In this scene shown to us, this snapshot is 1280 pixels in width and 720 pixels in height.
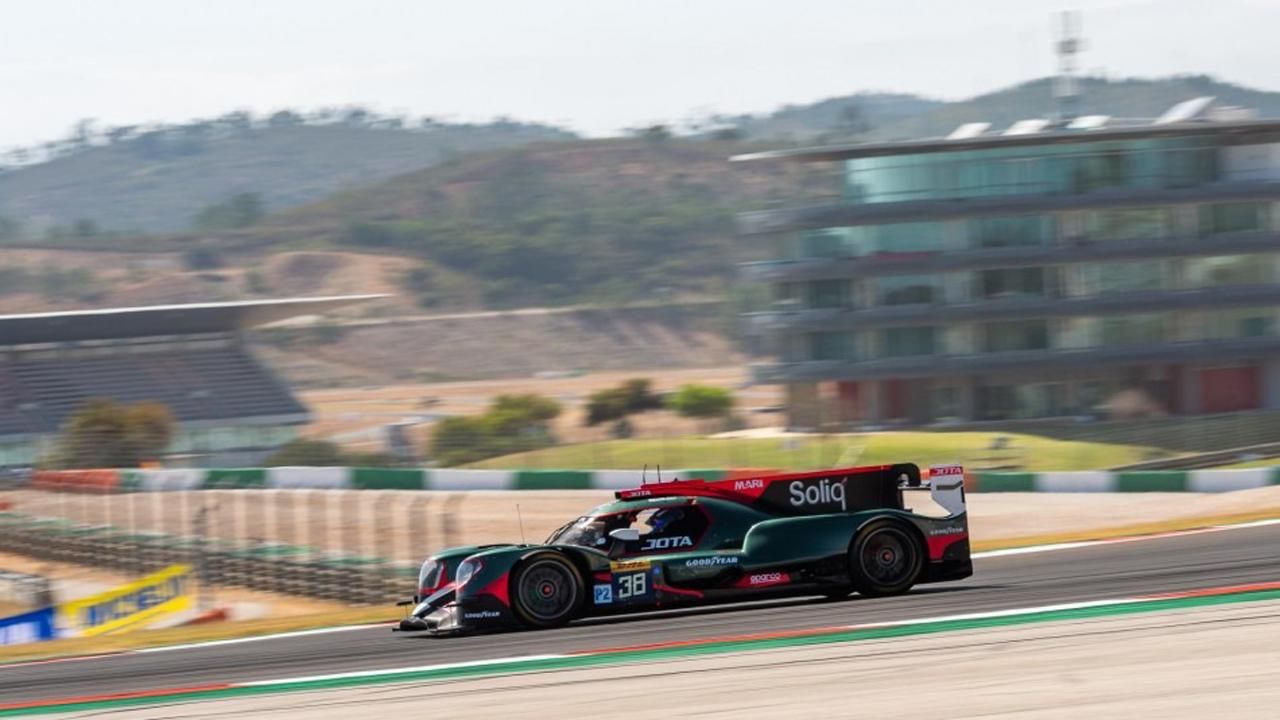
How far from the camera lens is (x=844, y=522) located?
13891 mm

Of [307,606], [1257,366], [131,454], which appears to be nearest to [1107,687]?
[307,606]

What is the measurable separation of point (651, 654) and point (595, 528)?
240cm

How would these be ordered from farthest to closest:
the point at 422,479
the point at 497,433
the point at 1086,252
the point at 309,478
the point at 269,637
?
the point at 497,433
the point at 1086,252
the point at 309,478
the point at 422,479
the point at 269,637

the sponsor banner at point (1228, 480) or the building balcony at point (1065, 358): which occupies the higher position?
the building balcony at point (1065, 358)

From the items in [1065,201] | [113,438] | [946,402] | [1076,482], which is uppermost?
[1065,201]

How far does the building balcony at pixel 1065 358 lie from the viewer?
57.9 m

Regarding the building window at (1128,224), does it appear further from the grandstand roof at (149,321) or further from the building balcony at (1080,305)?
the grandstand roof at (149,321)

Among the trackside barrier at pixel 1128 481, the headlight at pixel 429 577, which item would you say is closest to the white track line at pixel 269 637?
the headlight at pixel 429 577

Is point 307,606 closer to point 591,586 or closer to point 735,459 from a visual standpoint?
point 591,586

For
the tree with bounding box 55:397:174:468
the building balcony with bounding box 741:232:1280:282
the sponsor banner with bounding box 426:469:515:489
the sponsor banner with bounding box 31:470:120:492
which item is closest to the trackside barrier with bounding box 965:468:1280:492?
the sponsor banner with bounding box 426:469:515:489

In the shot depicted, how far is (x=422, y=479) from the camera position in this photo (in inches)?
1737

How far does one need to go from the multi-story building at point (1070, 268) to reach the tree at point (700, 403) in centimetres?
2457

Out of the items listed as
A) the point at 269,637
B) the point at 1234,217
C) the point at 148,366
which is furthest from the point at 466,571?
the point at 148,366

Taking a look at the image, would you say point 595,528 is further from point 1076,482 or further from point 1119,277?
point 1119,277
